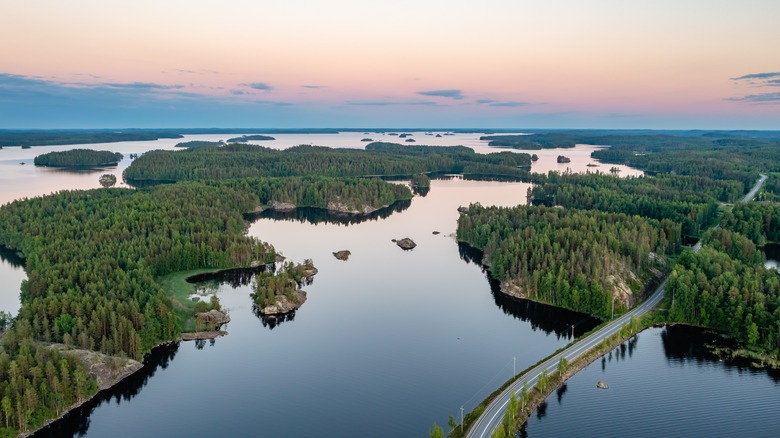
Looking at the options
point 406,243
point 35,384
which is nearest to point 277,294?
point 35,384

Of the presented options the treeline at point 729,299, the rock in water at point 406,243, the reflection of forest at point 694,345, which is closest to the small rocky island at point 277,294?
the rock in water at point 406,243

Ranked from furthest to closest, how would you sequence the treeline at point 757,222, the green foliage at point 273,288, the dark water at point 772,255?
1. the treeline at point 757,222
2. the dark water at point 772,255
3. the green foliage at point 273,288

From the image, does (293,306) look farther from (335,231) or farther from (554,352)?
(335,231)

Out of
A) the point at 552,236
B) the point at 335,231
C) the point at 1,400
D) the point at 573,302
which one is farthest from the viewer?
the point at 335,231

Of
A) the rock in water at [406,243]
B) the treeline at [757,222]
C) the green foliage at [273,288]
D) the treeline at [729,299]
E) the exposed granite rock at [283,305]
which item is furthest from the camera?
the treeline at [757,222]

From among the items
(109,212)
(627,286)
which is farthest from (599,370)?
(109,212)

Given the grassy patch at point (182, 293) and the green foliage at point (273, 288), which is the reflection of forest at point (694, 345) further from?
the grassy patch at point (182, 293)

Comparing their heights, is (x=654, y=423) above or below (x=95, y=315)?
below

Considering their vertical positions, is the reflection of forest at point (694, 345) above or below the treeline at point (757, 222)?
below
